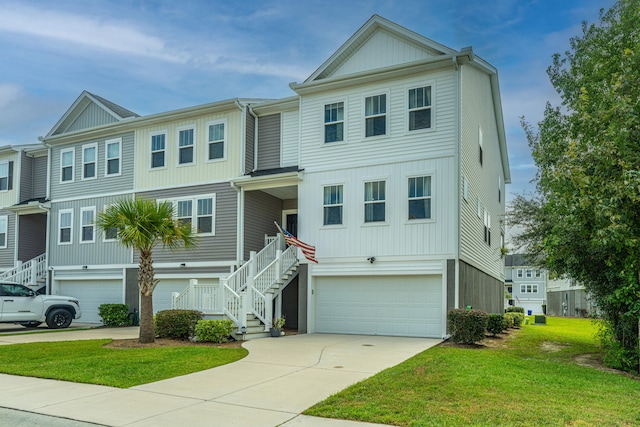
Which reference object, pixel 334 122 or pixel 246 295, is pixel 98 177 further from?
pixel 334 122

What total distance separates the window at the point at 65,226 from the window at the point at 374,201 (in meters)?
14.2

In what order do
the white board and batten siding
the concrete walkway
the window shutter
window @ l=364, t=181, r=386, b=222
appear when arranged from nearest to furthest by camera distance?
1. the concrete walkway
2. the white board and batten siding
3. window @ l=364, t=181, r=386, b=222
4. the window shutter

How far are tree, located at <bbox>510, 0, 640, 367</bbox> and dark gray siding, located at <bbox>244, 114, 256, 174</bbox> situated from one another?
1039cm

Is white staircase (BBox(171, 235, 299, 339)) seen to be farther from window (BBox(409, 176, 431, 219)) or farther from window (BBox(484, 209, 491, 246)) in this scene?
window (BBox(484, 209, 491, 246))

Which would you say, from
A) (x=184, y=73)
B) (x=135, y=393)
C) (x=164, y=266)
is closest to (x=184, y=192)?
(x=164, y=266)

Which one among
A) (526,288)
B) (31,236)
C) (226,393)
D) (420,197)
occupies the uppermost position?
(420,197)

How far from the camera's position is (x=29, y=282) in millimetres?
23953

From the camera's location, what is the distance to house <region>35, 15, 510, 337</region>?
639 inches

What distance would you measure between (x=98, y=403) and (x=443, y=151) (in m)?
12.0

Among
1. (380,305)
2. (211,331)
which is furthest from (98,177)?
(380,305)

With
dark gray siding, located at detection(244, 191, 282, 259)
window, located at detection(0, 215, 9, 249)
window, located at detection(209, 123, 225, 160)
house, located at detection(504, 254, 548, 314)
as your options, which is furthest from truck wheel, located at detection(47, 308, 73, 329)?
house, located at detection(504, 254, 548, 314)

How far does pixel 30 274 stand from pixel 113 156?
276 inches

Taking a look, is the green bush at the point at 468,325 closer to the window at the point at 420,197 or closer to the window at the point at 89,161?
the window at the point at 420,197

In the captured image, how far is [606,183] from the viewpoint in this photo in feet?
33.8
